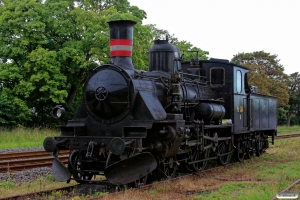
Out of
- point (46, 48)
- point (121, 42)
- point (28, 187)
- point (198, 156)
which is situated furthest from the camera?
point (46, 48)

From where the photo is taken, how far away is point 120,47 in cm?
1002

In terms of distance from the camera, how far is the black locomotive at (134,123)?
29.2 feet

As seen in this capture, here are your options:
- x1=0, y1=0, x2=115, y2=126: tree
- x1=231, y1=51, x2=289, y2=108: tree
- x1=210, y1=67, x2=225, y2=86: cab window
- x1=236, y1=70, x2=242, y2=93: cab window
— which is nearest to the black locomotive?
x1=210, y1=67, x2=225, y2=86: cab window

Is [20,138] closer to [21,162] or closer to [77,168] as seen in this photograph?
[21,162]

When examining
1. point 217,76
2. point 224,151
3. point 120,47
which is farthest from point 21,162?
point 217,76

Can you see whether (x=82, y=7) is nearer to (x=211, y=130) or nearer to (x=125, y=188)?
(x=211, y=130)

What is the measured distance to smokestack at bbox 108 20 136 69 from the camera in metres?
9.89

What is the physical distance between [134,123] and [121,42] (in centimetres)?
208

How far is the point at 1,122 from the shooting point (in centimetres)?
2420

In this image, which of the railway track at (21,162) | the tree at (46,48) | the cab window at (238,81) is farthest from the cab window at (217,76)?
the tree at (46,48)

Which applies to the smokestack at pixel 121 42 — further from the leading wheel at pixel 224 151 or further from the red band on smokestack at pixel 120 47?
the leading wheel at pixel 224 151

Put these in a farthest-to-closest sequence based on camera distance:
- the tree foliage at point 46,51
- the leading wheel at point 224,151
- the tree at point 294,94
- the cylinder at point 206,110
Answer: the tree at point 294,94, the tree foliage at point 46,51, the leading wheel at point 224,151, the cylinder at point 206,110

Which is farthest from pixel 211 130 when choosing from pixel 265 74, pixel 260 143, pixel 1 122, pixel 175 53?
pixel 265 74

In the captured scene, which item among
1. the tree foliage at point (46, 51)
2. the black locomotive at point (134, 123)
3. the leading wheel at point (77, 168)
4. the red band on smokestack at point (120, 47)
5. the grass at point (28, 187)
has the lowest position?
the grass at point (28, 187)
